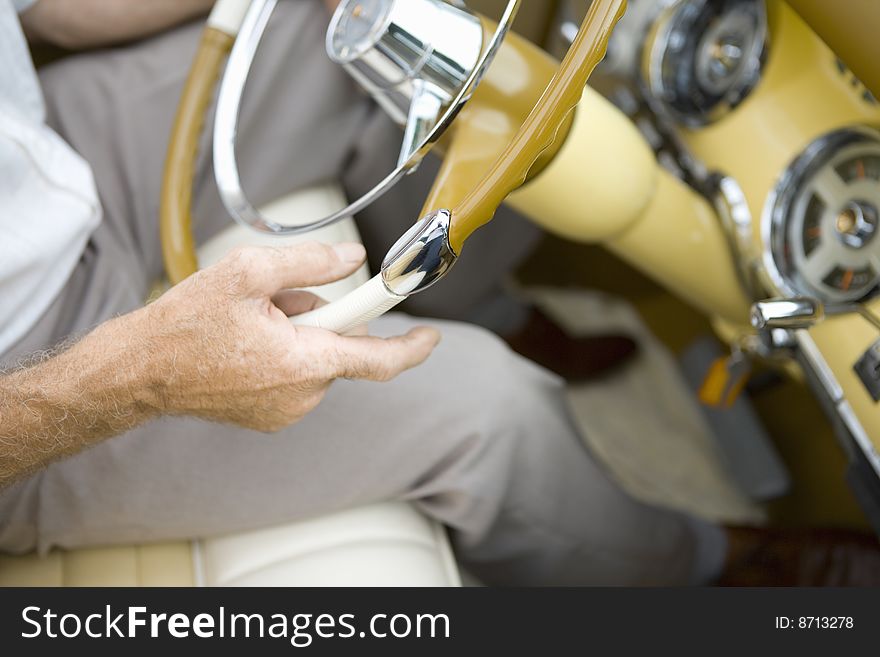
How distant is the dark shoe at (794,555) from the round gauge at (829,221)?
18.0 inches

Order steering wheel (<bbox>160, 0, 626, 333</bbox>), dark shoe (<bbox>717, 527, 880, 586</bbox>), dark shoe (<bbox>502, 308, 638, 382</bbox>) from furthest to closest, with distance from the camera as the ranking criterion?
dark shoe (<bbox>502, 308, 638, 382</bbox>), dark shoe (<bbox>717, 527, 880, 586</bbox>), steering wheel (<bbox>160, 0, 626, 333</bbox>)

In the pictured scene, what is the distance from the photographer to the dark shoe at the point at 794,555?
101 centimetres

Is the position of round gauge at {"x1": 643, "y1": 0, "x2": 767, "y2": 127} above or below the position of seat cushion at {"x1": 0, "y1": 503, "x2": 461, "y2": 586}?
above

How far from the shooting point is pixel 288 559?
75 centimetres

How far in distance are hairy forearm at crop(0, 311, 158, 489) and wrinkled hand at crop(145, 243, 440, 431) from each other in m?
0.02

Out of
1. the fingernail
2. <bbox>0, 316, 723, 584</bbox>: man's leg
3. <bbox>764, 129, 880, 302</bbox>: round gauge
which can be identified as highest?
<bbox>764, 129, 880, 302</bbox>: round gauge

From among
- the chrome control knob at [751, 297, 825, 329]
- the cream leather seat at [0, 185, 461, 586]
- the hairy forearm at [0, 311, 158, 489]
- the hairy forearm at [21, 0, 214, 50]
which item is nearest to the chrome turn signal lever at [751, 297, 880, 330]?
the chrome control knob at [751, 297, 825, 329]

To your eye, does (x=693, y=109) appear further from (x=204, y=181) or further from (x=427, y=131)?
(x=204, y=181)

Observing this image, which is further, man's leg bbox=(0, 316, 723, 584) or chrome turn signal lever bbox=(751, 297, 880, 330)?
man's leg bbox=(0, 316, 723, 584)

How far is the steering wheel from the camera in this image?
1.57 ft

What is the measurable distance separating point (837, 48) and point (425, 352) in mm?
375

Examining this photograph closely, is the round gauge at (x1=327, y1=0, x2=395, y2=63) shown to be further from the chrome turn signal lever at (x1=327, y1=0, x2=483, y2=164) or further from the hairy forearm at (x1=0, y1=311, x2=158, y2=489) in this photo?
the hairy forearm at (x1=0, y1=311, x2=158, y2=489)

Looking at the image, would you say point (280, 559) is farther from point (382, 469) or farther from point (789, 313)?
point (789, 313)

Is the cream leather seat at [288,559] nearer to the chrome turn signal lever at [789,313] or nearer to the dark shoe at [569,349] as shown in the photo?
the chrome turn signal lever at [789,313]
